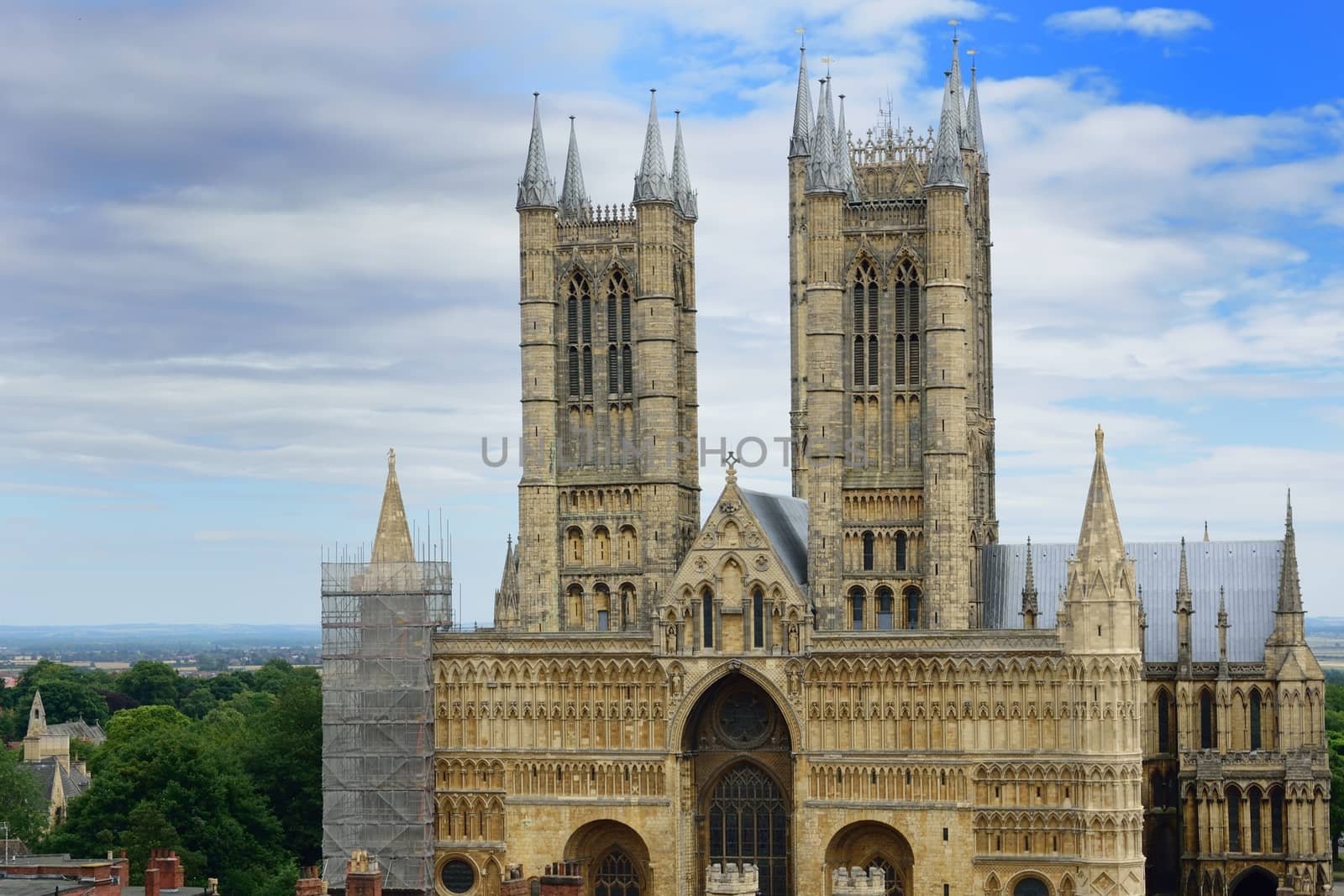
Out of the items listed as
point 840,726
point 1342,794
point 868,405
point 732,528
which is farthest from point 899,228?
point 1342,794

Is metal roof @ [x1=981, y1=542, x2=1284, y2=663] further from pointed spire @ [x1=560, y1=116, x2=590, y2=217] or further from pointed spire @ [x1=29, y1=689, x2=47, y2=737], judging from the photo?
pointed spire @ [x1=29, y1=689, x2=47, y2=737]

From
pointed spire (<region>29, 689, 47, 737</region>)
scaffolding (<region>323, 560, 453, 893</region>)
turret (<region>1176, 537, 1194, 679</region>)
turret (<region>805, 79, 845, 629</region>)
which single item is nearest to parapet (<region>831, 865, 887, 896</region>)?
turret (<region>805, 79, 845, 629</region>)

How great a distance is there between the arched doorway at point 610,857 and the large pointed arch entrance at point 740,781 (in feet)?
7.55

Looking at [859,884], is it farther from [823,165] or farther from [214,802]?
[214,802]

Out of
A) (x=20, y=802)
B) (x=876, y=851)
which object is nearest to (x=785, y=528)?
(x=876, y=851)

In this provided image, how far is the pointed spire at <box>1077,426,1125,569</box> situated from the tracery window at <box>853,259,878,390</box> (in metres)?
9.95

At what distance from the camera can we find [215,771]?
90.8 meters

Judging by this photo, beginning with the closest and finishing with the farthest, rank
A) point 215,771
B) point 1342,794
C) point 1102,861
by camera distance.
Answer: point 1102,861 → point 215,771 → point 1342,794

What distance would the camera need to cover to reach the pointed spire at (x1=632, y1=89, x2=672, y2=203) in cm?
8731

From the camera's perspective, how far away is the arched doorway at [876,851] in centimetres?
7962

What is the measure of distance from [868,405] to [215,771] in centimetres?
3219

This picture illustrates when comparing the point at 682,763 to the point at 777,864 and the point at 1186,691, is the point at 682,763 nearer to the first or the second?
the point at 777,864

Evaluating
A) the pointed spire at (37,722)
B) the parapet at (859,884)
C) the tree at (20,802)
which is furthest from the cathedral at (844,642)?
the pointed spire at (37,722)

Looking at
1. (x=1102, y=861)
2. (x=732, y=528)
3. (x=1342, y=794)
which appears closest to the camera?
(x=1102, y=861)
